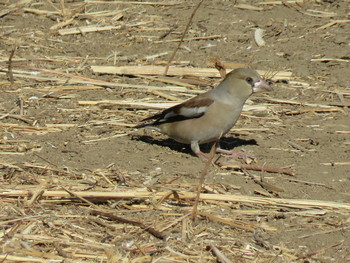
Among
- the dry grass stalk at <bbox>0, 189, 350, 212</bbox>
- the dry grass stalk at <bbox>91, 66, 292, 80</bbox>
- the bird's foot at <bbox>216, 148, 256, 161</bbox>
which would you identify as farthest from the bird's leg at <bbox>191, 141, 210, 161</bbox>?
the dry grass stalk at <bbox>91, 66, 292, 80</bbox>

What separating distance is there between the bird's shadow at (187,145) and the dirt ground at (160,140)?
23 mm

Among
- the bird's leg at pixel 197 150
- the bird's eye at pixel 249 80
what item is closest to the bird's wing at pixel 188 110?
the bird's leg at pixel 197 150

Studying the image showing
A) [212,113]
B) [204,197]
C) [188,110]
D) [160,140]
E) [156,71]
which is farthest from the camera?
[156,71]

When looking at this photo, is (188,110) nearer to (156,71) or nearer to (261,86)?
(261,86)

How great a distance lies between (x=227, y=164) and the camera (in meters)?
Answer: 6.75

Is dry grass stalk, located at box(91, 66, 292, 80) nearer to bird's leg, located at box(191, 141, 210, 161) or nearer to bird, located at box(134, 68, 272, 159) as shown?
bird, located at box(134, 68, 272, 159)

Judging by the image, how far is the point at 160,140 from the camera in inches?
302

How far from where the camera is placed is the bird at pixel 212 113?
701 cm

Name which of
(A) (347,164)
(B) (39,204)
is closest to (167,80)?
(A) (347,164)

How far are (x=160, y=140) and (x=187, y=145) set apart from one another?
0.29 metres

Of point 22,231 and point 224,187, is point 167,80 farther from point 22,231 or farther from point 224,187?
point 22,231

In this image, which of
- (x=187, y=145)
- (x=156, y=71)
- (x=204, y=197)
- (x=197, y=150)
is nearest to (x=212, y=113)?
(x=197, y=150)

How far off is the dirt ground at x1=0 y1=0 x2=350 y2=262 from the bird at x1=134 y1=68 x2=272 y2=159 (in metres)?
0.23

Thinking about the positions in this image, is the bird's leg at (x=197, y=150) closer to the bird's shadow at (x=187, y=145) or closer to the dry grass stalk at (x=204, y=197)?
the bird's shadow at (x=187, y=145)
